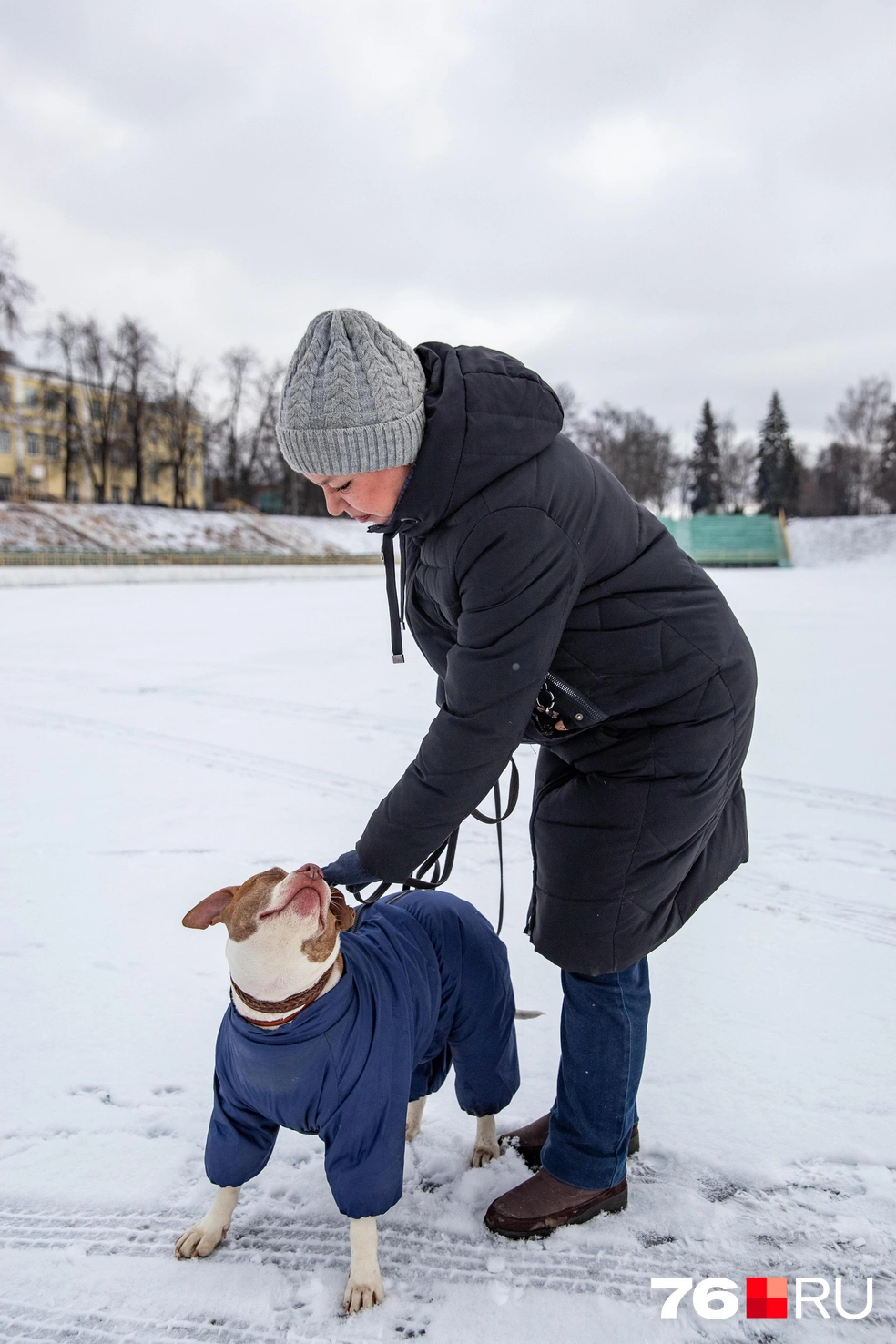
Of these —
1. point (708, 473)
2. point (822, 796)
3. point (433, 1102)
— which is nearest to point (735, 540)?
point (708, 473)

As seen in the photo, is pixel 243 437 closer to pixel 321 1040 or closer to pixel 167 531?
pixel 167 531

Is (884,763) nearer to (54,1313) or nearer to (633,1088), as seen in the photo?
(633,1088)

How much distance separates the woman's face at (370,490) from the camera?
1722mm

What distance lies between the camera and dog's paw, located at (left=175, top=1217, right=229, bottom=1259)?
6.54 ft

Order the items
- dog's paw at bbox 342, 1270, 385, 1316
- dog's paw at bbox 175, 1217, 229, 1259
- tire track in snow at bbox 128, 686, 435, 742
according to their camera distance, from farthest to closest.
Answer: tire track in snow at bbox 128, 686, 435, 742 → dog's paw at bbox 175, 1217, 229, 1259 → dog's paw at bbox 342, 1270, 385, 1316

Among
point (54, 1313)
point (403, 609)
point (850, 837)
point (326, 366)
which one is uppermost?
point (326, 366)

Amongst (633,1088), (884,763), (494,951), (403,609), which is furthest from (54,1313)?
(884,763)

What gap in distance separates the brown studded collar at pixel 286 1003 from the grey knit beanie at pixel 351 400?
1071mm

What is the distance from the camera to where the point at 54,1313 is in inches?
73.3

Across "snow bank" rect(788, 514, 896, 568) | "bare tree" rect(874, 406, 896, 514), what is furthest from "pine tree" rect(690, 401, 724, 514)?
"snow bank" rect(788, 514, 896, 568)

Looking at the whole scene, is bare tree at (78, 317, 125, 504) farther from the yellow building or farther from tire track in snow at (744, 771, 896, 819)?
tire track in snow at (744, 771, 896, 819)

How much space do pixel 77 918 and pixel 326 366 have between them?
9.59 feet

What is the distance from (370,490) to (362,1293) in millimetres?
1752

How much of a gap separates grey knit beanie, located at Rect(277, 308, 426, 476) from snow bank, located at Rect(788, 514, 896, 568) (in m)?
41.7
